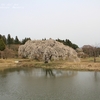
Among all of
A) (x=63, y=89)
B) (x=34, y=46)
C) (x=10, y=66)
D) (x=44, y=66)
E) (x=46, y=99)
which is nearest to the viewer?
(x=46, y=99)

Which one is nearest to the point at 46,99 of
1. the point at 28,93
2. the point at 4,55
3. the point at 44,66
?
the point at 28,93

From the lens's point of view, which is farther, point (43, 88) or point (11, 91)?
point (43, 88)

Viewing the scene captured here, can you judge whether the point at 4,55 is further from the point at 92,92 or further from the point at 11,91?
the point at 92,92

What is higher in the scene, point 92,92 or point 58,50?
point 58,50

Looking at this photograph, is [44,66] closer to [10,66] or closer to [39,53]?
[39,53]

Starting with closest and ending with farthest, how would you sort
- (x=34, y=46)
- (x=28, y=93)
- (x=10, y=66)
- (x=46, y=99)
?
(x=46, y=99) < (x=28, y=93) < (x=10, y=66) < (x=34, y=46)

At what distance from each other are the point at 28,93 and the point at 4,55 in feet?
112

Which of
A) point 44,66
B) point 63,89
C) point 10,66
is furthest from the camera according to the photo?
point 10,66

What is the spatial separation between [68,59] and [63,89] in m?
21.3

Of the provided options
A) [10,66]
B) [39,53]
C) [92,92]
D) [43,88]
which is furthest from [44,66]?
→ [92,92]

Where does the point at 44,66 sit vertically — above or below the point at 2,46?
below

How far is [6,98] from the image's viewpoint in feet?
49.0

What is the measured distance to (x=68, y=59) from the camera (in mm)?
39125

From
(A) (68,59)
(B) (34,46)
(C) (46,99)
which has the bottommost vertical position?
(C) (46,99)
